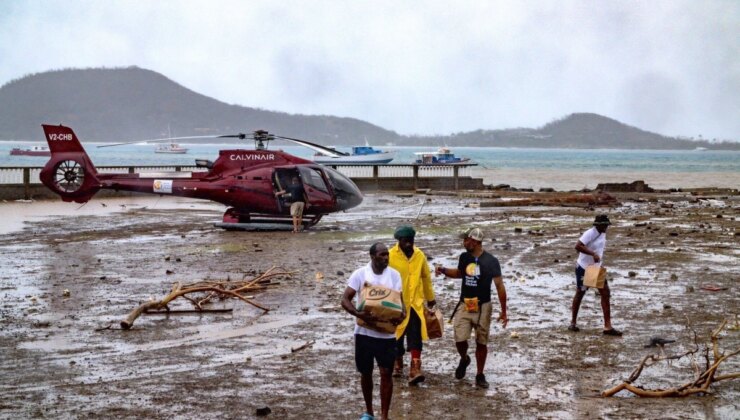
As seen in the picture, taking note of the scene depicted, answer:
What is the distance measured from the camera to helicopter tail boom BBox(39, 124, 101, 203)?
987 inches

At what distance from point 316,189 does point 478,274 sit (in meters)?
14.4

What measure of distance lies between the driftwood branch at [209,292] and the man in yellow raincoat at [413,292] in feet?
13.1

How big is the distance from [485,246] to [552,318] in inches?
304

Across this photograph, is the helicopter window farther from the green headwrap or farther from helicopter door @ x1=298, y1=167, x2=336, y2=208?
the green headwrap

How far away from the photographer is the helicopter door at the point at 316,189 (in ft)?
76.8

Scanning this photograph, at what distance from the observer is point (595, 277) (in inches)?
447

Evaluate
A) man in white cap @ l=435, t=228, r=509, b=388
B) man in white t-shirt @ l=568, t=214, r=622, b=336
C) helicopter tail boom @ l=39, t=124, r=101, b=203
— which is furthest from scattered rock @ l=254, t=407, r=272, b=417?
helicopter tail boom @ l=39, t=124, r=101, b=203

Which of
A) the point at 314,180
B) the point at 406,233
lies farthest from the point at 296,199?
the point at 406,233

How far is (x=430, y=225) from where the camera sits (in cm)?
2531

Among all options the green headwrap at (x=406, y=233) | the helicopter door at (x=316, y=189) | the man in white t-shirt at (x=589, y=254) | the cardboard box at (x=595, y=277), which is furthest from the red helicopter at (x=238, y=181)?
the green headwrap at (x=406, y=233)

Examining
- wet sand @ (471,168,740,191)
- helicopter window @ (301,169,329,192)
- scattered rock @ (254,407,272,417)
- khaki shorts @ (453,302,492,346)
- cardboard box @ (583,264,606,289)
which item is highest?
helicopter window @ (301,169,329,192)

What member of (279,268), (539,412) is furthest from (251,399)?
(279,268)

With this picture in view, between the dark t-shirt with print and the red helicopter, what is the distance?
13.7 m

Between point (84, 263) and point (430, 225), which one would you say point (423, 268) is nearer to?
point (84, 263)
